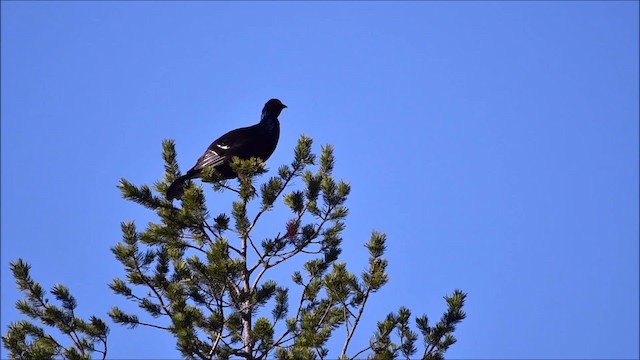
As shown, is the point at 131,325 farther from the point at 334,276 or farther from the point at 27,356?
the point at 334,276

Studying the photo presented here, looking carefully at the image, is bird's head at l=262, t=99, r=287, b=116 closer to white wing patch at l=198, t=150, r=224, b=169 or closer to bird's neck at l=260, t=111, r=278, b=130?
bird's neck at l=260, t=111, r=278, b=130

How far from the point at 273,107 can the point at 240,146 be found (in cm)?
124

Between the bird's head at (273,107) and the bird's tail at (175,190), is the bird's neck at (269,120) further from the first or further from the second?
the bird's tail at (175,190)

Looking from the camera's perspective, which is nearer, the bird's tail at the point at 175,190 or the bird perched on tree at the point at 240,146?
the bird's tail at the point at 175,190

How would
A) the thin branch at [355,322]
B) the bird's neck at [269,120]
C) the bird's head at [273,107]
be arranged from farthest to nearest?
the bird's head at [273,107] → the bird's neck at [269,120] → the thin branch at [355,322]

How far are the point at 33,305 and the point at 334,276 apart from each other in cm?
332

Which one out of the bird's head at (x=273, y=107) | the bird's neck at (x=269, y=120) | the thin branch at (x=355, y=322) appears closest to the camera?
the thin branch at (x=355, y=322)

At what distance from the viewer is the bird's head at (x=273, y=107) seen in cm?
1109

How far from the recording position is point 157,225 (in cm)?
909

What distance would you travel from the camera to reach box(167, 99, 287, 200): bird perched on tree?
30.9 ft

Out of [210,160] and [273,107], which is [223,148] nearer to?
[210,160]

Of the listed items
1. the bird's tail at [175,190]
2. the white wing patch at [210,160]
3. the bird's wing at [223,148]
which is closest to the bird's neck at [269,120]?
the bird's wing at [223,148]

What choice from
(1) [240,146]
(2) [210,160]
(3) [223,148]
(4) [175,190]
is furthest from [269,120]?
(4) [175,190]

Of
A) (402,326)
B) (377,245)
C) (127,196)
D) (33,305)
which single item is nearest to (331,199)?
(377,245)
